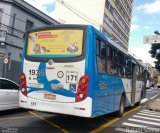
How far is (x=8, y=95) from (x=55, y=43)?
3.26m

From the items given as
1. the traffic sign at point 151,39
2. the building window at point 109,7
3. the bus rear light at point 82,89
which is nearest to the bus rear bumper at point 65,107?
the bus rear light at point 82,89

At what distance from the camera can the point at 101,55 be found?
9539mm

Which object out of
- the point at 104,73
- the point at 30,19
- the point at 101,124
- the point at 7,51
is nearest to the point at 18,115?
the point at 101,124

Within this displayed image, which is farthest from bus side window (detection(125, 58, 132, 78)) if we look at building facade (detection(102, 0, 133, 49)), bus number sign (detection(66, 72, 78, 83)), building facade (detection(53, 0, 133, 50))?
building facade (detection(102, 0, 133, 49))

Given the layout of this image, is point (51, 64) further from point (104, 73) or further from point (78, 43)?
point (104, 73)

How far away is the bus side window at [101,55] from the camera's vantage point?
30.4ft

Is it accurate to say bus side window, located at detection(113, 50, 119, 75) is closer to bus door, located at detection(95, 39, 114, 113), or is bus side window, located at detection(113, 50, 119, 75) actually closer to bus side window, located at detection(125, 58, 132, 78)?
bus door, located at detection(95, 39, 114, 113)

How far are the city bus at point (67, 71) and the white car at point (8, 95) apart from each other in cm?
164

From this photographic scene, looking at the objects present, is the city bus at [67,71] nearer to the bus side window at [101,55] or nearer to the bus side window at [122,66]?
the bus side window at [101,55]

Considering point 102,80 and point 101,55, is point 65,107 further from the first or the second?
point 101,55

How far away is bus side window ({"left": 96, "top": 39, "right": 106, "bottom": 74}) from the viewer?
927 centimetres

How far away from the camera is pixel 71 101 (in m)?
8.72

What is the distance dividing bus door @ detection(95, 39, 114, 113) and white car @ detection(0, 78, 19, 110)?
3.69 m

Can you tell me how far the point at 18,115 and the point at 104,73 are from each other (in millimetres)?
4055
